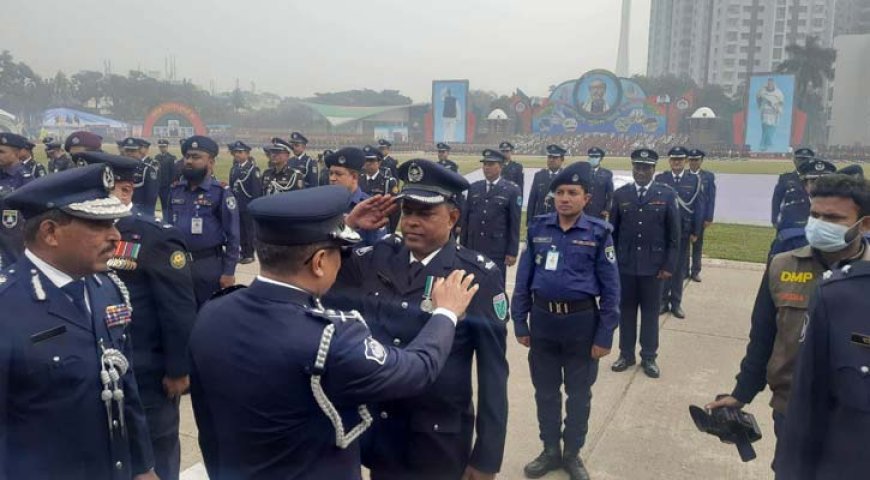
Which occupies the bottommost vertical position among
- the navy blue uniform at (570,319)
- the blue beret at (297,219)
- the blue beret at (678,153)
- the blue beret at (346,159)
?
the navy blue uniform at (570,319)

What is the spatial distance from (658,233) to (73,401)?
5.08m

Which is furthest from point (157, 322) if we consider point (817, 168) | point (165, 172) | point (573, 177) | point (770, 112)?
point (770, 112)

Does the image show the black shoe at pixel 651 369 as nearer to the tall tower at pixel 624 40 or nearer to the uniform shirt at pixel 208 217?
the uniform shirt at pixel 208 217

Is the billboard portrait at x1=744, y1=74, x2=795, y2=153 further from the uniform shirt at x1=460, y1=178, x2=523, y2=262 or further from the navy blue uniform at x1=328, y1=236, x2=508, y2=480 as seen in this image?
the navy blue uniform at x1=328, y1=236, x2=508, y2=480

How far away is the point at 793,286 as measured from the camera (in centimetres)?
269

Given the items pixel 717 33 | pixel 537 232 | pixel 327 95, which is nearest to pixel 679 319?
pixel 537 232

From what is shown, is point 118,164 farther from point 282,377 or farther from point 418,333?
point 282,377

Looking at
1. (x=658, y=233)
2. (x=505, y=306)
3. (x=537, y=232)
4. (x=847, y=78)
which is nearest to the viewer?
(x=505, y=306)

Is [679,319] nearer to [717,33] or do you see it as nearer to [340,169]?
[340,169]

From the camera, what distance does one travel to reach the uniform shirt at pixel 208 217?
223 inches

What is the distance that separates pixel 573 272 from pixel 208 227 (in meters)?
3.49

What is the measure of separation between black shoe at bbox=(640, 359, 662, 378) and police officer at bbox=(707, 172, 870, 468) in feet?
8.10

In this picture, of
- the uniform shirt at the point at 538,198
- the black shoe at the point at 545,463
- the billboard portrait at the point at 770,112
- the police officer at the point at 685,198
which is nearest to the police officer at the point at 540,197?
the uniform shirt at the point at 538,198

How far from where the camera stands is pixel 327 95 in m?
106
